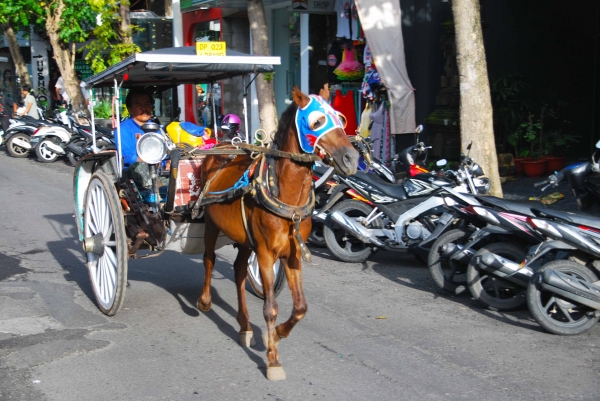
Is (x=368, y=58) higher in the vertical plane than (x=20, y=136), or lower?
higher

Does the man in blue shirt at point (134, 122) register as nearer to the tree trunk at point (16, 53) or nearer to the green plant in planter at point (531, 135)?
the green plant in planter at point (531, 135)

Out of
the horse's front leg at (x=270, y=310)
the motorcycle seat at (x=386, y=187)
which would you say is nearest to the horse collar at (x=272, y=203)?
the horse's front leg at (x=270, y=310)

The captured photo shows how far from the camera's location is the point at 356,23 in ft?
46.1

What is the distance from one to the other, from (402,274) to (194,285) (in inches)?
86.7

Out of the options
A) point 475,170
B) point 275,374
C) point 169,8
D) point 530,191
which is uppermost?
point 169,8

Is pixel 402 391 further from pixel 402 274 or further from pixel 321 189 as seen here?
pixel 321 189

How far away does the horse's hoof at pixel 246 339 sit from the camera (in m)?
5.14

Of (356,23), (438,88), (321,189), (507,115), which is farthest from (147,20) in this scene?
(321,189)

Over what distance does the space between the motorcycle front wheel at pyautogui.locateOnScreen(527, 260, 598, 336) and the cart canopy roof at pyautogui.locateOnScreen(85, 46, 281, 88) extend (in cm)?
286

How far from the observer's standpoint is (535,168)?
12.0 meters

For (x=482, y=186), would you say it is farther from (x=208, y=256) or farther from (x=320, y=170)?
(x=208, y=256)

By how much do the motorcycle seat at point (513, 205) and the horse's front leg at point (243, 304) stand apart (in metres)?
2.13

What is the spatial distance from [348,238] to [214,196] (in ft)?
10.1

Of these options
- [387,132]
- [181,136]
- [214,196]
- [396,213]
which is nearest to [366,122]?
[387,132]
